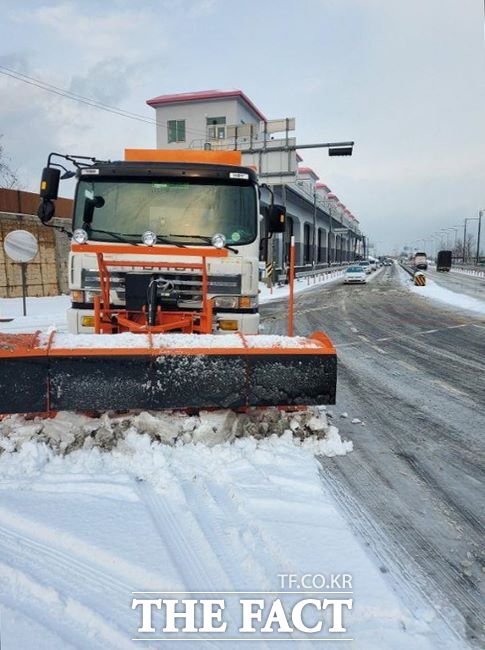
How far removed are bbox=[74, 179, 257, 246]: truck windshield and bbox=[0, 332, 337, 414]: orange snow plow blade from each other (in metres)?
1.66

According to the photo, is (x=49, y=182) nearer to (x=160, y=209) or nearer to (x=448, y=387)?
(x=160, y=209)

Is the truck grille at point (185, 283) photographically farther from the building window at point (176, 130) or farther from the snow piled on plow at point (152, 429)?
the building window at point (176, 130)

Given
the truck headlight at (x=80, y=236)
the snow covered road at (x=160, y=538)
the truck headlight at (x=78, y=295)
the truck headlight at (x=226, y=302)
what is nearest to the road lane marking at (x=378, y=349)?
the truck headlight at (x=226, y=302)

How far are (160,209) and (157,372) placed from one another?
7.22 ft

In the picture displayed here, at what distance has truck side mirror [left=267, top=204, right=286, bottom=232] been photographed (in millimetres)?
5793

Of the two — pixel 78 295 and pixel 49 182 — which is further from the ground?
pixel 49 182

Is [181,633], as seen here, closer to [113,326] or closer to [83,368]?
[83,368]

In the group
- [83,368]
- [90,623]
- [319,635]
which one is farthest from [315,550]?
[83,368]

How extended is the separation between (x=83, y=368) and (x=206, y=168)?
2.71m

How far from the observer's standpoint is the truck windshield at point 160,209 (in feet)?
16.6

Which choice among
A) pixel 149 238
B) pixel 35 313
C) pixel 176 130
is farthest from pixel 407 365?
pixel 176 130

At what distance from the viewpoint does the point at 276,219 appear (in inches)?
230

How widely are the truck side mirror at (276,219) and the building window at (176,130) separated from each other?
40113 millimetres

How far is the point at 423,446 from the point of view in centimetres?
427
